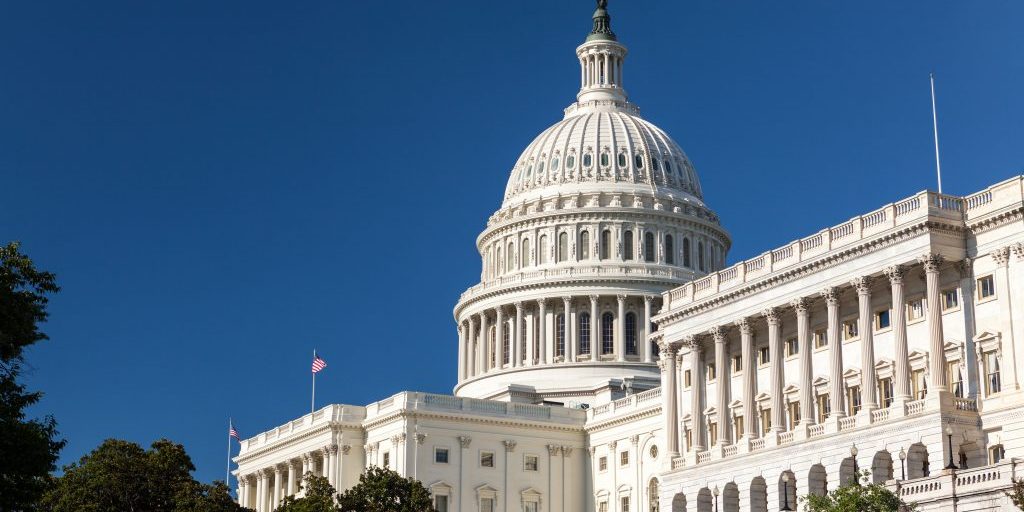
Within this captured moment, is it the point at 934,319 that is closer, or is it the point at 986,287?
the point at 986,287

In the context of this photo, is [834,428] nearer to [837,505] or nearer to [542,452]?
[837,505]

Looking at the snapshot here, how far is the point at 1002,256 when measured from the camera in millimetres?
85438

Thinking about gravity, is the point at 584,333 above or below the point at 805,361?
above

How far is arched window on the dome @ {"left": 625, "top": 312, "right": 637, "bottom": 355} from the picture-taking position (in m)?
157

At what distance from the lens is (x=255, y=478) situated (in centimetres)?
15250

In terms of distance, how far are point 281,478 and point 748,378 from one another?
190 feet

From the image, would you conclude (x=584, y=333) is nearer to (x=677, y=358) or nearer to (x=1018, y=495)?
(x=677, y=358)

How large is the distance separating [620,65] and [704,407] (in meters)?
78.9

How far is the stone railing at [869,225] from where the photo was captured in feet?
286

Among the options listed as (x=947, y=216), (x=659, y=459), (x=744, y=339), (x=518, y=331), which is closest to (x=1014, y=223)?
(x=947, y=216)

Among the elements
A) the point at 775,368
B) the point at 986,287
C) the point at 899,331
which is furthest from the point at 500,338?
the point at 986,287

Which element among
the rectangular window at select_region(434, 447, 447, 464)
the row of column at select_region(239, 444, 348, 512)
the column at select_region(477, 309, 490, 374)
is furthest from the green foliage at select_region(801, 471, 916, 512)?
the column at select_region(477, 309, 490, 374)

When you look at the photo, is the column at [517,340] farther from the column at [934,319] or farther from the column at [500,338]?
the column at [934,319]

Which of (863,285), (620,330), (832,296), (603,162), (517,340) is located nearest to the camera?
(863,285)
